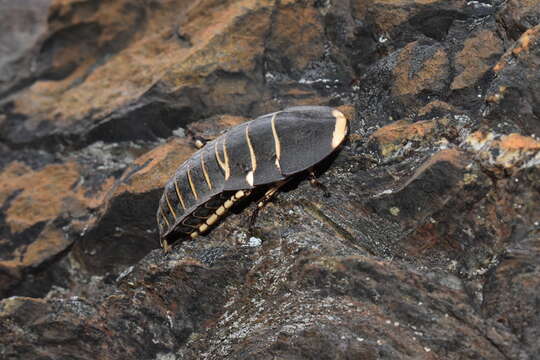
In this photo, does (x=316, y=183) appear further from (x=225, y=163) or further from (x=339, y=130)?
(x=225, y=163)

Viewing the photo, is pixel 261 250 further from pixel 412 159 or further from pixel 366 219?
pixel 412 159

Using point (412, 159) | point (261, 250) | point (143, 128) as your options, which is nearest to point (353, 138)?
point (412, 159)

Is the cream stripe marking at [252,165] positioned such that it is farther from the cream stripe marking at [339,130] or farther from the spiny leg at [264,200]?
the cream stripe marking at [339,130]

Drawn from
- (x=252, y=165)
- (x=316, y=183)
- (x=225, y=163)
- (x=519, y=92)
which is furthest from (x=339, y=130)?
(x=519, y=92)

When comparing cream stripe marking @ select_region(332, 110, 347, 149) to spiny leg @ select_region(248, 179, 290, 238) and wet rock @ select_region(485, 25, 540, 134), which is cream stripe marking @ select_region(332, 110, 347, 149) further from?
wet rock @ select_region(485, 25, 540, 134)

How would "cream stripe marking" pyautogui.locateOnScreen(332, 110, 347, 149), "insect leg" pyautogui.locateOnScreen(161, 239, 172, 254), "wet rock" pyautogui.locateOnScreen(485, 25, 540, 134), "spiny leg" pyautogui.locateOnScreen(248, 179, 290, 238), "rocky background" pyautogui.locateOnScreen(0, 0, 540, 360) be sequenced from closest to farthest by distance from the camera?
1. "rocky background" pyautogui.locateOnScreen(0, 0, 540, 360)
2. "wet rock" pyautogui.locateOnScreen(485, 25, 540, 134)
3. "spiny leg" pyautogui.locateOnScreen(248, 179, 290, 238)
4. "cream stripe marking" pyautogui.locateOnScreen(332, 110, 347, 149)
5. "insect leg" pyautogui.locateOnScreen(161, 239, 172, 254)

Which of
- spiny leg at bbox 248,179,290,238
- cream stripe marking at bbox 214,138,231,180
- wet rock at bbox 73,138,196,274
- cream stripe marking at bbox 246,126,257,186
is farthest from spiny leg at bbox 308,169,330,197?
wet rock at bbox 73,138,196,274

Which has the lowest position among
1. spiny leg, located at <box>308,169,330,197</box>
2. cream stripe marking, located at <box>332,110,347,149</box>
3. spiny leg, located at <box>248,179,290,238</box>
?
spiny leg, located at <box>248,179,290,238</box>
